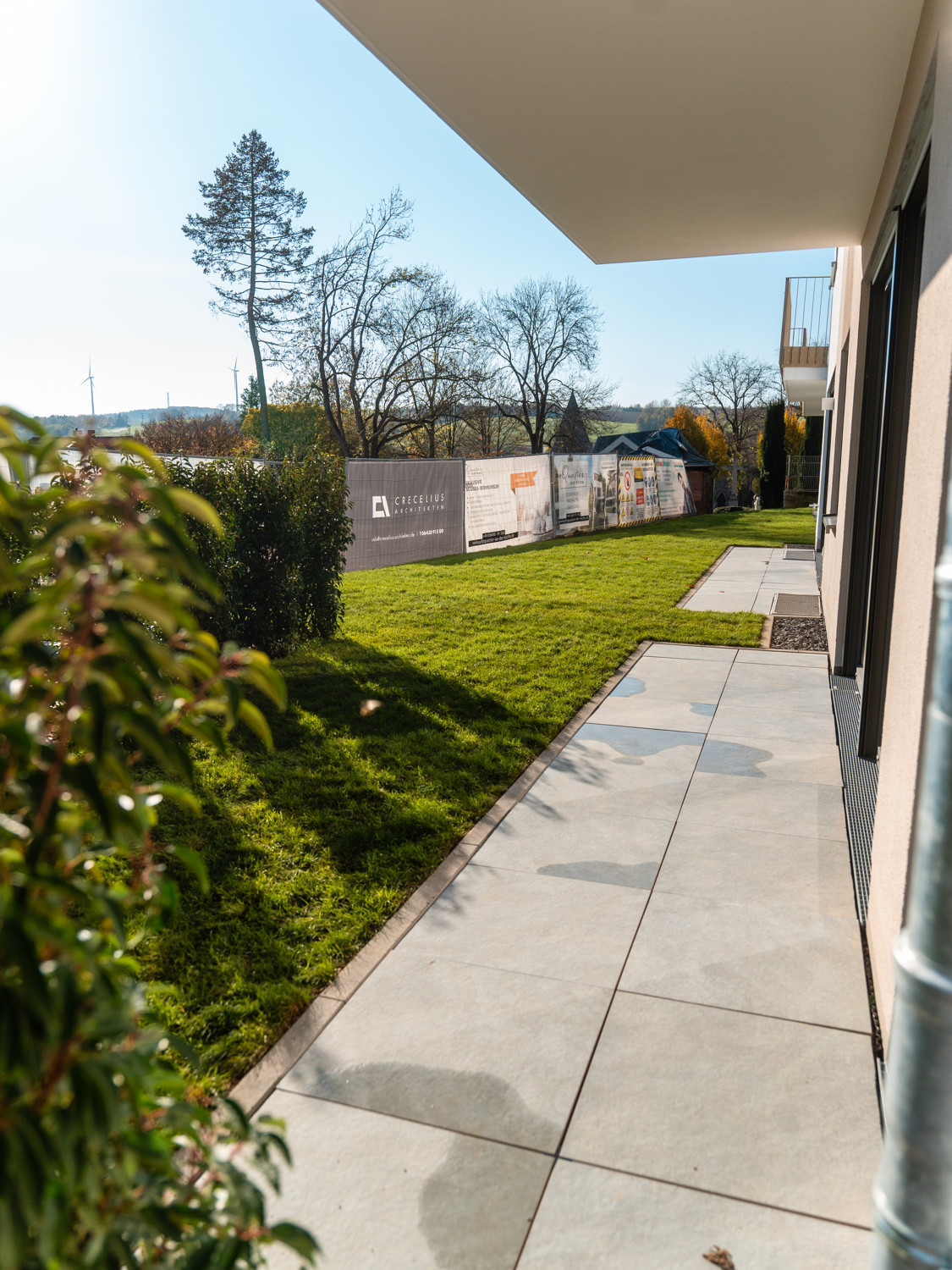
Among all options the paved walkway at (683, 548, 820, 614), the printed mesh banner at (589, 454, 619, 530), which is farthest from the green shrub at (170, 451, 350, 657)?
the printed mesh banner at (589, 454, 619, 530)

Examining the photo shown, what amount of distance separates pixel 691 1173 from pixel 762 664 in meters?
6.04

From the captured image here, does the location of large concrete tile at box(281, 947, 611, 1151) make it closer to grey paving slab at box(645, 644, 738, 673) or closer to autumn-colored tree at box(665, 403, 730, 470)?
grey paving slab at box(645, 644, 738, 673)

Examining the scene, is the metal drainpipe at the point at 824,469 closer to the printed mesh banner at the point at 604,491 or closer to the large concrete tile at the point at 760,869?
the large concrete tile at the point at 760,869

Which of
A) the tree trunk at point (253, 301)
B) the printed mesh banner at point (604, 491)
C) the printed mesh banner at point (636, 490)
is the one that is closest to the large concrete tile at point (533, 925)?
the printed mesh banner at point (604, 491)

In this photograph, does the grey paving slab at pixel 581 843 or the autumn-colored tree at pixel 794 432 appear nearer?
the grey paving slab at pixel 581 843

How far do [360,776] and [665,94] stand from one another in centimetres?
399

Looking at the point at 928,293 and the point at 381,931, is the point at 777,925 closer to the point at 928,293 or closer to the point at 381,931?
the point at 381,931

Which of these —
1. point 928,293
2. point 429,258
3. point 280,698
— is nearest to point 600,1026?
point 280,698

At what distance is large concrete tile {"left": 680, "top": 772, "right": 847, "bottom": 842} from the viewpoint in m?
4.39

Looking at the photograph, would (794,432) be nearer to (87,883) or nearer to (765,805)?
(765,805)

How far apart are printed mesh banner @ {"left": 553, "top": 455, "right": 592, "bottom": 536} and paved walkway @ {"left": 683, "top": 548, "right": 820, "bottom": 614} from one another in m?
5.40

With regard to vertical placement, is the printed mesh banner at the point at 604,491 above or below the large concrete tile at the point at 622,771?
above

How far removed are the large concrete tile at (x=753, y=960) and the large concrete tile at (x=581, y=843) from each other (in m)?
0.33

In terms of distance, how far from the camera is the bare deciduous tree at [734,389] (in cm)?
6475
